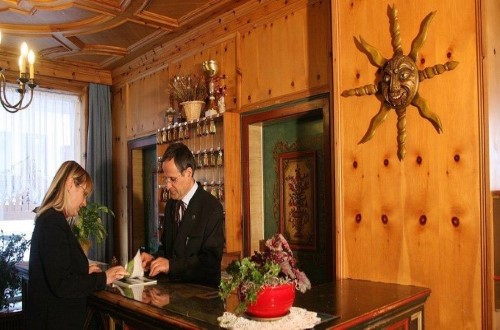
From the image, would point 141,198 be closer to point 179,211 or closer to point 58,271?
point 179,211

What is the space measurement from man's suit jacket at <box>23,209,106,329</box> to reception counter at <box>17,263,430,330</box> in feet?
0.52

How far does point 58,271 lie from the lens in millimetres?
2113

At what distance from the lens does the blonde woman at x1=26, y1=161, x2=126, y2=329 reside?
2.12 meters

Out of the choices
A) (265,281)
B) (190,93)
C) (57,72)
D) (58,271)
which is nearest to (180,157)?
(58,271)

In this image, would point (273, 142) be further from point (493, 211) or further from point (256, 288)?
point (256, 288)

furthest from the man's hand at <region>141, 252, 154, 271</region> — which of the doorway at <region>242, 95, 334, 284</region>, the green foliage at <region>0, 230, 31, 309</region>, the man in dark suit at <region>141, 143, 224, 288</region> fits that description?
the green foliage at <region>0, 230, 31, 309</region>

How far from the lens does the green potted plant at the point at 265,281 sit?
5.47ft

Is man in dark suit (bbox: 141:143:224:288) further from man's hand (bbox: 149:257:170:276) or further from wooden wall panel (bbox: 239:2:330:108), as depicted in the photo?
wooden wall panel (bbox: 239:2:330:108)

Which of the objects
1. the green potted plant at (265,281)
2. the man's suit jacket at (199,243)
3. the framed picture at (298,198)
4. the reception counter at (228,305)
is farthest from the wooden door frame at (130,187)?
the green potted plant at (265,281)

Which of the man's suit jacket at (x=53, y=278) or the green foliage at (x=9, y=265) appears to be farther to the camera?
the green foliage at (x=9, y=265)

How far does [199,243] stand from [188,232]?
0.10m

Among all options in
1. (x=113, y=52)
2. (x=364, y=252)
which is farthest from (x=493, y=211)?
(x=113, y=52)

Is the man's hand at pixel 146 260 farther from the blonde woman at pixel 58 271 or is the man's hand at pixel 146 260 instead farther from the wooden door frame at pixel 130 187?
the wooden door frame at pixel 130 187

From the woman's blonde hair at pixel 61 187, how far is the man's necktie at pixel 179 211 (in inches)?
27.5
